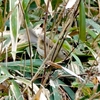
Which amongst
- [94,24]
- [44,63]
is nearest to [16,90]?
[44,63]

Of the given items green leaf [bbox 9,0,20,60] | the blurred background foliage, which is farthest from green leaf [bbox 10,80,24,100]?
green leaf [bbox 9,0,20,60]

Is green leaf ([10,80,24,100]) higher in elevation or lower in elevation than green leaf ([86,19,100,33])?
lower

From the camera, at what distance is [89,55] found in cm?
135

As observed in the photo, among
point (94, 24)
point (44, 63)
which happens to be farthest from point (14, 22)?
point (94, 24)

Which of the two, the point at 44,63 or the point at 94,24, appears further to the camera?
the point at 94,24

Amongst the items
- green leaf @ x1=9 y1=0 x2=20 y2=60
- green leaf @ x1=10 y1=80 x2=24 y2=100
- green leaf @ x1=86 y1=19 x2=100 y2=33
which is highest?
green leaf @ x1=9 y1=0 x2=20 y2=60

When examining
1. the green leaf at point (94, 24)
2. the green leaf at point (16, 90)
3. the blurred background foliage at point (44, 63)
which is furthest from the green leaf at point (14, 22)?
the green leaf at point (94, 24)

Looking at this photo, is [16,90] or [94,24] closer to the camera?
[16,90]

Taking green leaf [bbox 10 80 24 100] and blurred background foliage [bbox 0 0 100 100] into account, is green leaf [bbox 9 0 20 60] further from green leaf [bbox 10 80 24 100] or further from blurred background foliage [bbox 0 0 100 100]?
green leaf [bbox 10 80 24 100]

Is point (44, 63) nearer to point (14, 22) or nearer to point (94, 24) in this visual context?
point (14, 22)

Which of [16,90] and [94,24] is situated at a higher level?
[94,24]

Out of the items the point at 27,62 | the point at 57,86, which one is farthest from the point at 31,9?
the point at 57,86

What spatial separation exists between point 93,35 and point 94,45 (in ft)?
0.30

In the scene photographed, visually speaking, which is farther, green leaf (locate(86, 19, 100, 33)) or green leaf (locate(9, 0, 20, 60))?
green leaf (locate(86, 19, 100, 33))
